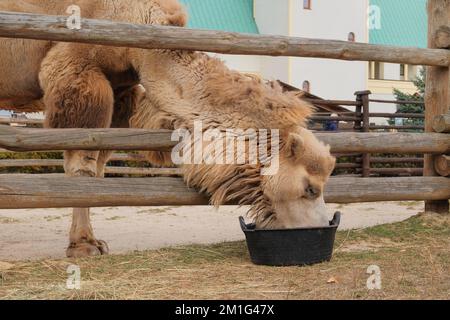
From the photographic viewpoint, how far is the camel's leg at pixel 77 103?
4.96 meters

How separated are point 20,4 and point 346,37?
103 feet

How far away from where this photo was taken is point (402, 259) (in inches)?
179

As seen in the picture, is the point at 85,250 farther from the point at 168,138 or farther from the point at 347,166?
the point at 347,166

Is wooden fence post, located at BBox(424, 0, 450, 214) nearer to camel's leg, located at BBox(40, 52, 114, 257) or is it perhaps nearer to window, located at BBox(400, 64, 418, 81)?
Result: camel's leg, located at BBox(40, 52, 114, 257)

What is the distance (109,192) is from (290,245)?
1.41 meters

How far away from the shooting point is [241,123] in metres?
4.64

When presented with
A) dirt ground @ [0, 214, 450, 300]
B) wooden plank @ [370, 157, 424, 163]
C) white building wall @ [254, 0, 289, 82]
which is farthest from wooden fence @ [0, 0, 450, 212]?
white building wall @ [254, 0, 289, 82]

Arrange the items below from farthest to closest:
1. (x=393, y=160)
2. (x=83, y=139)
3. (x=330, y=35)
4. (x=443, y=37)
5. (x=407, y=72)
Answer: (x=407, y=72) → (x=330, y=35) → (x=393, y=160) → (x=443, y=37) → (x=83, y=139)

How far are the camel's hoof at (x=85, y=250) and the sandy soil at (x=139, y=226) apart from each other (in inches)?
17.4

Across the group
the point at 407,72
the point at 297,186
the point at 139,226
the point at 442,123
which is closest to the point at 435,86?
the point at 442,123

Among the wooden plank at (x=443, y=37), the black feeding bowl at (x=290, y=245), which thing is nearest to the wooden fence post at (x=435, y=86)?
the wooden plank at (x=443, y=37)

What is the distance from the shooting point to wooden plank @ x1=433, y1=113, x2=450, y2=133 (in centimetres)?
601

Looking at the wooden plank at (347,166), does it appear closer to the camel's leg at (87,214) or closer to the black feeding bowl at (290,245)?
the camel's leg at (87,214)

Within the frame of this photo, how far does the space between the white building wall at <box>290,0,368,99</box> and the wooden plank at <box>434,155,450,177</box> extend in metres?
26.7
